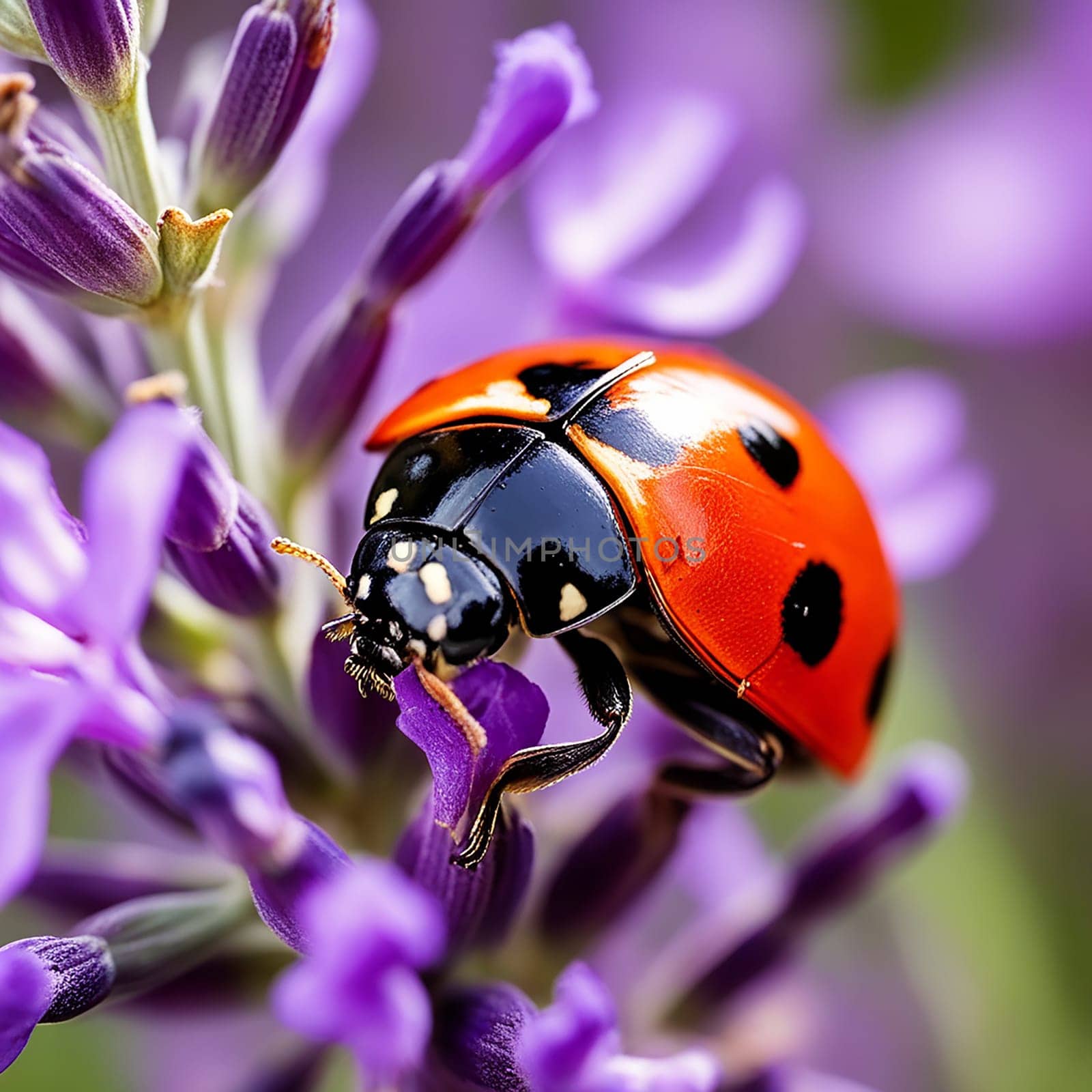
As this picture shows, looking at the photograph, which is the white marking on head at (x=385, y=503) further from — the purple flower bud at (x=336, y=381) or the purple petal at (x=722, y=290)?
the purple petal at (x=722, y=290)

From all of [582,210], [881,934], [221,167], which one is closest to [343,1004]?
[221,167]

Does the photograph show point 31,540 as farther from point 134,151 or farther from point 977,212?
point 977,212

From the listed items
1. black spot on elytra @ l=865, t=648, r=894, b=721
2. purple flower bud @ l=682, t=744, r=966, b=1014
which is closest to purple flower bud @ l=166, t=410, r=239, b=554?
black spot on elytra @ l=865, t=648, r=894, b=721

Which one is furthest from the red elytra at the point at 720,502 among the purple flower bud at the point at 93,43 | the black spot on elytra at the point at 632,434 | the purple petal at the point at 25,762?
the purple petal at the point at 25,762

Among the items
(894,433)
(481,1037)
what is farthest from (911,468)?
(481,1037)

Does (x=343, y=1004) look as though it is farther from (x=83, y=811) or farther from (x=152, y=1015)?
(x=83, y=811)
